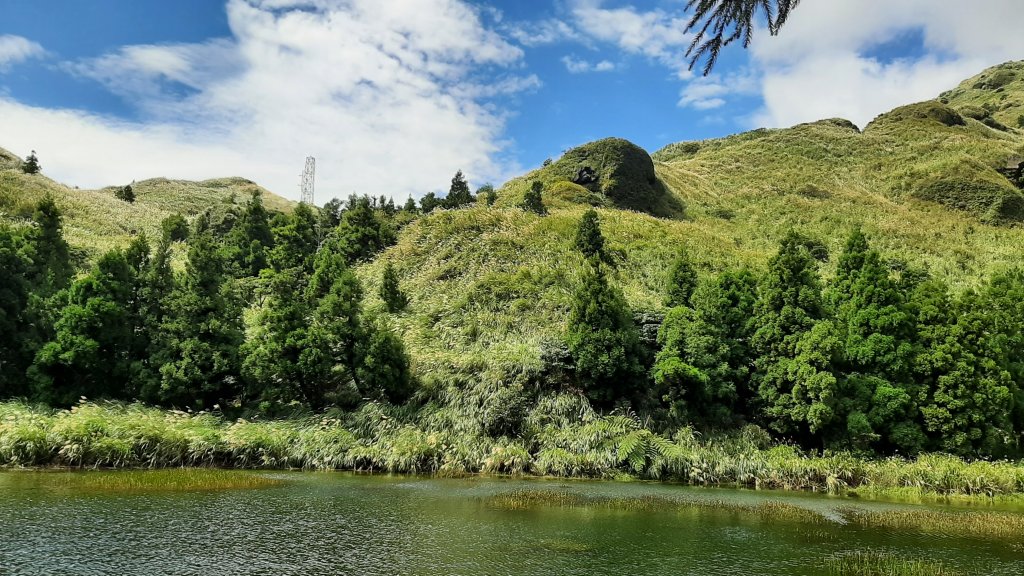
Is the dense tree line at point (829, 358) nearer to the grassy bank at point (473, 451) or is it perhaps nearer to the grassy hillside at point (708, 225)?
the grassy bank at point (473, 451)

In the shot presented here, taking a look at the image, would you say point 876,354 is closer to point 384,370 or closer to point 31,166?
point 384,370

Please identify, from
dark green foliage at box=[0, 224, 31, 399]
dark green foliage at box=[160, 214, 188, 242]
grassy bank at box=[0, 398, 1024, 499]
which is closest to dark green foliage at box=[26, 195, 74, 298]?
dark green foliage at box=[0, 224, 31, 399]

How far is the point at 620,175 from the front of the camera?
66.2 m

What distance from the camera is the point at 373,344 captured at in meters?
26.6

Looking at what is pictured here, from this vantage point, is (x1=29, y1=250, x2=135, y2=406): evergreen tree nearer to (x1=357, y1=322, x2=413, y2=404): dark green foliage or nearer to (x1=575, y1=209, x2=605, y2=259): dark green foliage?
(x1=357, y1=322, x2=413, y2=404): dark green foliage

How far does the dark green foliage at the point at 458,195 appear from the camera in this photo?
5838 cm

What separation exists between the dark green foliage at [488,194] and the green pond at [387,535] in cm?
4168

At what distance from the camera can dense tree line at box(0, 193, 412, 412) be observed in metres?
25.7

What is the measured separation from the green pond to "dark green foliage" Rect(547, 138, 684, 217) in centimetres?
4908

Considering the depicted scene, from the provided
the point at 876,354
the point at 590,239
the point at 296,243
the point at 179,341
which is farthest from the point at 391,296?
the point at 876,354

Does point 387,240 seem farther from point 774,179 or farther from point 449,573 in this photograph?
point 774,179

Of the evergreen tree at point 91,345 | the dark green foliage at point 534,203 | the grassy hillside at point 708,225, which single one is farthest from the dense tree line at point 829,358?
the dark green foliage at point 534,203

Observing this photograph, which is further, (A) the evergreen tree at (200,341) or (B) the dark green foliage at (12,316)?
(B) the dark green foliage at (12,316)

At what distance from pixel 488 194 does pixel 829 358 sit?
41.4 meters
